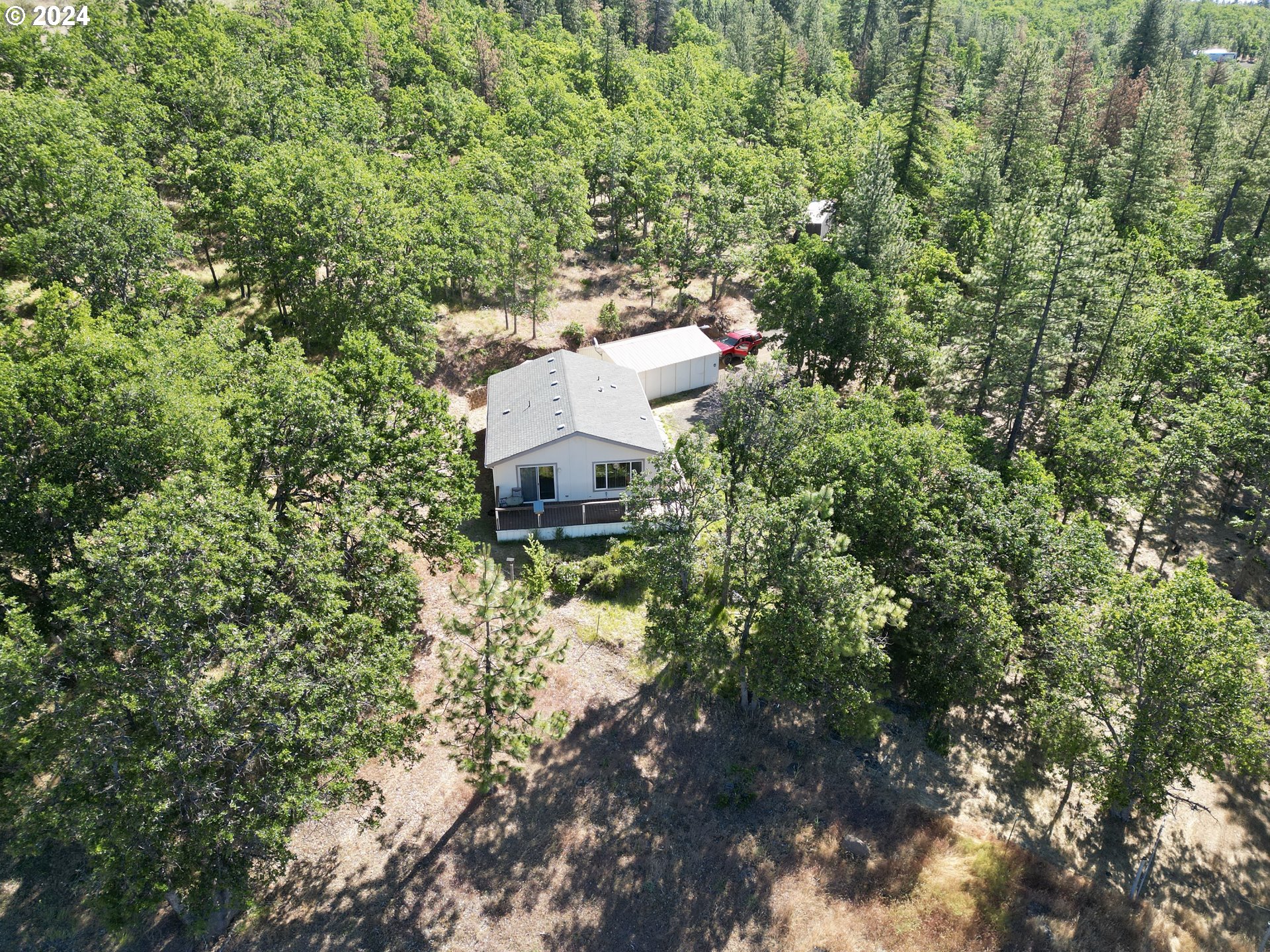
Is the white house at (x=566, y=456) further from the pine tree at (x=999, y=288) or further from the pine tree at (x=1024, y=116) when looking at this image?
the pine tree at (x=1024, y=116)

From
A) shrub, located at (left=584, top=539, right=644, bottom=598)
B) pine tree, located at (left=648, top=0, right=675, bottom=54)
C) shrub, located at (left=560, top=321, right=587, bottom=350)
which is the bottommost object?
shrub, located at (left=584, top=539, right=644, bottom=598)

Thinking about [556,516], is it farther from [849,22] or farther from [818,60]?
[849,22]

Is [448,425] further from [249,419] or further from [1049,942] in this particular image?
[1049,942]

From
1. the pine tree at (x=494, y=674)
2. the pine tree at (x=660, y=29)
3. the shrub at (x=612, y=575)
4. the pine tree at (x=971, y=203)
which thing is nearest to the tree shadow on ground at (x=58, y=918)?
the pine tree at (x=494, y=674)

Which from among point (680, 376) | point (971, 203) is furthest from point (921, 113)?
point (680, 376)

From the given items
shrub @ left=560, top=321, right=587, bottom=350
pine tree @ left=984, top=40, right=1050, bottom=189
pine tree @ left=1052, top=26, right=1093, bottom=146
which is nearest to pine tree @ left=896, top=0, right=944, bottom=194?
pine tree @ left=984, top=40, right=1050, bottom=189

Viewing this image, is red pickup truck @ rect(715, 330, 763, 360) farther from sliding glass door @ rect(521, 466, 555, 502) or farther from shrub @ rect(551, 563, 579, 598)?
shrub @ rect(551, 563, 579, 598)
